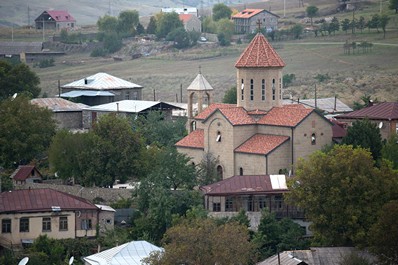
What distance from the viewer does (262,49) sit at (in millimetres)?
74312

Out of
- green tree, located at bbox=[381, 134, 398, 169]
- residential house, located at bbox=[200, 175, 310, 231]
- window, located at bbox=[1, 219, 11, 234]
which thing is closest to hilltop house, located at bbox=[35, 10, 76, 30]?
green tree, located at bbox=[381, 134, 398, 169]

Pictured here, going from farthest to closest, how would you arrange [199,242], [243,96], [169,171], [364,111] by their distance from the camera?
[364,111], [243,96], [169,171], [199,242]

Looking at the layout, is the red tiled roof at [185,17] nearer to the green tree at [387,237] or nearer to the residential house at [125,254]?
the residential house at [125,254]

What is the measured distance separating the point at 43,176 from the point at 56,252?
51.8ft

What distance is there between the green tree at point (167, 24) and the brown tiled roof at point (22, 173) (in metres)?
85.3

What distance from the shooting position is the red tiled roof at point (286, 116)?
70.2 metres

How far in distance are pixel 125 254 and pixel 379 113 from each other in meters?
24.4

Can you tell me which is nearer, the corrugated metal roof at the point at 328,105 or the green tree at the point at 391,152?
the green tree at the point at 391,152

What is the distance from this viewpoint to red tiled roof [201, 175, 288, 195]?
65500mm

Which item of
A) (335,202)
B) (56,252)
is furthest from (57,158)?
(335,202)

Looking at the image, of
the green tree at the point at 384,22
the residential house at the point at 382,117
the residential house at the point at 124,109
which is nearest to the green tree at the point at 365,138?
the residential house at the point at 382,117

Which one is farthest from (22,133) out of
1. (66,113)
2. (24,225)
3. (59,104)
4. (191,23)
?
(191,23)

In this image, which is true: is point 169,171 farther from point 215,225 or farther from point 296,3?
point 296,3

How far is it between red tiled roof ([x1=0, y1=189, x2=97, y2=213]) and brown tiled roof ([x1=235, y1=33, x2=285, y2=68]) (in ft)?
39.7
